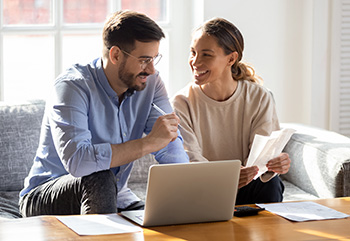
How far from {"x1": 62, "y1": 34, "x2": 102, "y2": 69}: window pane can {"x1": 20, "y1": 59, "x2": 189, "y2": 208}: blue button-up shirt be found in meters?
1.21

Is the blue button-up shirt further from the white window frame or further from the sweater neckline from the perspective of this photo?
the white window frame

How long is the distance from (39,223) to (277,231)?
62cm

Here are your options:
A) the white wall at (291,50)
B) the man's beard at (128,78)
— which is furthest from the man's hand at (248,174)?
the white wall at (291,50)

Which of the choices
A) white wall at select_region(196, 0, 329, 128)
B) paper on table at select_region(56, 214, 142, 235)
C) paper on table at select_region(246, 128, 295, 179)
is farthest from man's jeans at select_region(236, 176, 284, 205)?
white wall at select_region(196, 0, 329, 128)

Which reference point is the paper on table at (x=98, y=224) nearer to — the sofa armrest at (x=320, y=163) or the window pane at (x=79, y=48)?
the sofa armrest at (x=320, y=163)

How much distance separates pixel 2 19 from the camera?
3145 mm

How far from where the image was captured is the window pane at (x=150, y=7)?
3.29 m

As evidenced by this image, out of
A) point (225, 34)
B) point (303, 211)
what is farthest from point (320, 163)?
point (303, 211)

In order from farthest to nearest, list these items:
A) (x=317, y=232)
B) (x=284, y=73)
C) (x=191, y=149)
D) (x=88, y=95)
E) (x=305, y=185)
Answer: (x=284, y=73) < (x=305, y=185) < (x=191, y=149) < (x=88, y=95) < (x=317, y=232)

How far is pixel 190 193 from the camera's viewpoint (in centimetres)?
156

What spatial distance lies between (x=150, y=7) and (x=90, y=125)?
1451 millimetres

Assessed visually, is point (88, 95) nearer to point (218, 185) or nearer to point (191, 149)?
point (191, 149)

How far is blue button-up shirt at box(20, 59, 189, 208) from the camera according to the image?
186 centimetres

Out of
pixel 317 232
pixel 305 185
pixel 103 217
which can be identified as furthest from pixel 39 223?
pixel 305 185
